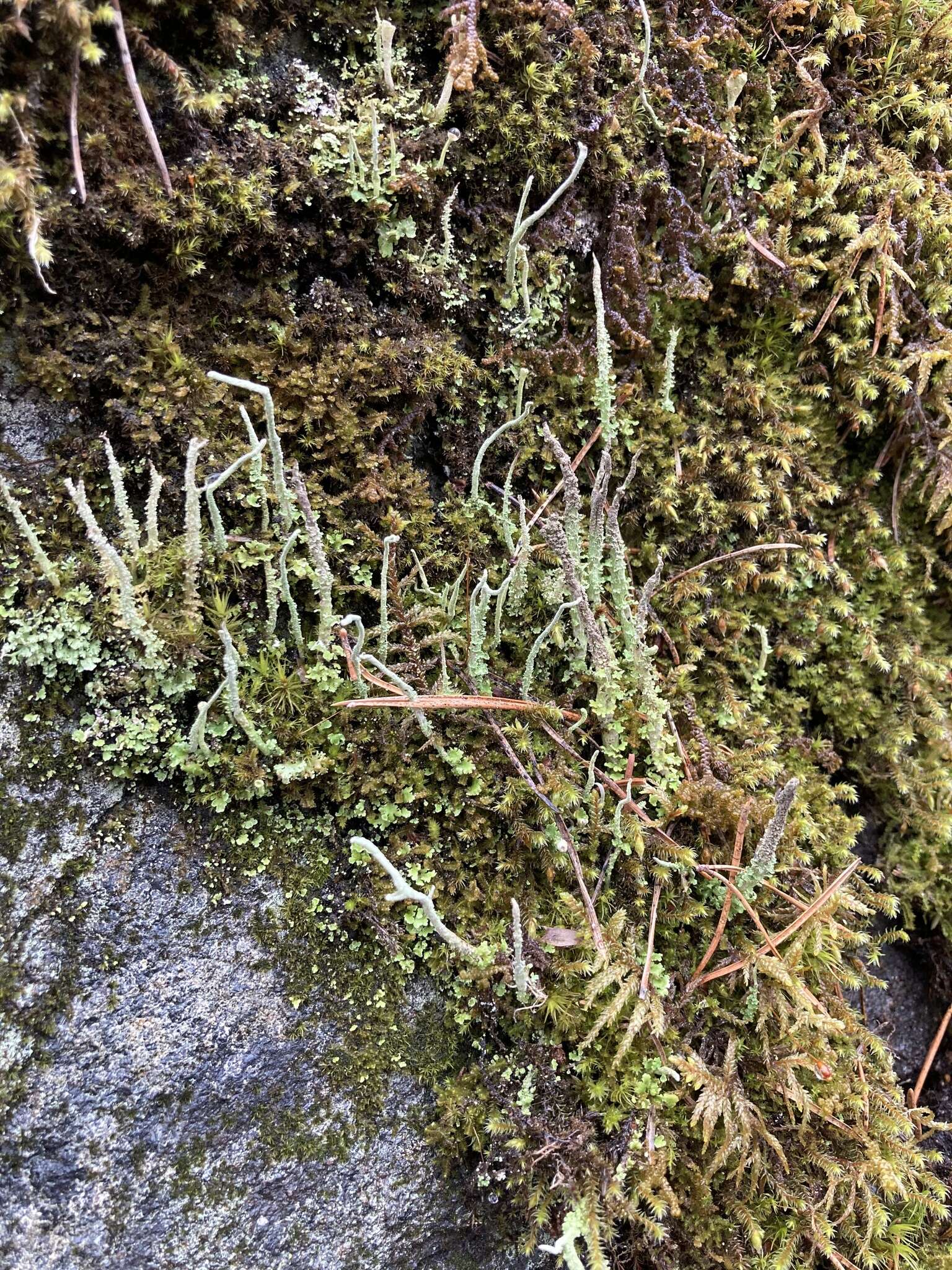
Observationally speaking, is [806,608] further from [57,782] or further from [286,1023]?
[57,782]

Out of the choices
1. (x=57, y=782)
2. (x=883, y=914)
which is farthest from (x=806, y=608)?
(x=57, y=782)

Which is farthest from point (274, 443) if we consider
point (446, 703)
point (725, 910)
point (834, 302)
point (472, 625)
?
point (834, 302)


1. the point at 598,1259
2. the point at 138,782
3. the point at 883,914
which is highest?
the point at 883,914

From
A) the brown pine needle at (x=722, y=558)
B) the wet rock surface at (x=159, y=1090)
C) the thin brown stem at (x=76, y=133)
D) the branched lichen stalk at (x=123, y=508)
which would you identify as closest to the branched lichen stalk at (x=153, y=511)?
the branched lichen stalk at (x=123, y=508)

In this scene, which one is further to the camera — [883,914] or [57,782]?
[883,914]

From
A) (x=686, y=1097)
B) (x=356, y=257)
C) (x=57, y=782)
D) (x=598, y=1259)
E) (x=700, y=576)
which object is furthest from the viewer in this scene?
(x=700, y=576)

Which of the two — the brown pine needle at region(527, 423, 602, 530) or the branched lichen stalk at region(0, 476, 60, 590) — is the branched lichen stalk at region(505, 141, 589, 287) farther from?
the branched lichen stalk at region(0, 476, 60, 590)

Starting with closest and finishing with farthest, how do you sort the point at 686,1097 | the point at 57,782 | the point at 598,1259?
1. the point at 598,1259
2. the point at 57,782
3. the point at 686,1097

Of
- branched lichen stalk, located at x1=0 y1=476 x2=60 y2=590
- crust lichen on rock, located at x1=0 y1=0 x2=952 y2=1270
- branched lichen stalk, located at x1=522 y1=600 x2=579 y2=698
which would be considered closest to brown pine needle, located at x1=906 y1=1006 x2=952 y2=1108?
crust lichen on rock, located at x1=0 y1=0 x2=952 y2=1270
